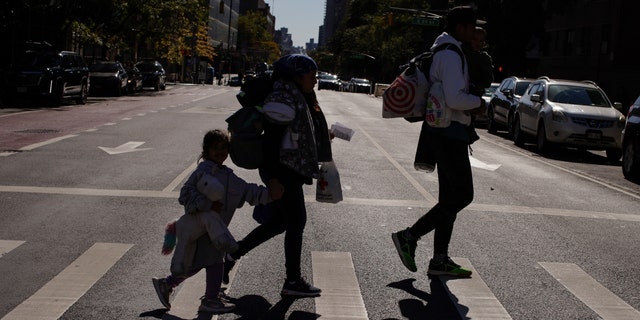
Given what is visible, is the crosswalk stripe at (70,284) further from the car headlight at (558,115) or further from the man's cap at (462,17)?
the car headlight at (558,115)

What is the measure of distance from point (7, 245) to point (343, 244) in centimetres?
295

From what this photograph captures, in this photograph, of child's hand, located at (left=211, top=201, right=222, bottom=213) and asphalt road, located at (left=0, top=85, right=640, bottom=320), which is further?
asphalt road, located at (left=0, top=85, right=640, bottom=320)

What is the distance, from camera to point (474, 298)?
6.37 meters

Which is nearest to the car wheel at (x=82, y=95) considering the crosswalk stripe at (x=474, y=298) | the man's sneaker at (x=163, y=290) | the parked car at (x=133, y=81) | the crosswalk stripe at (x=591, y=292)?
the parked car at (x=133, y=81)

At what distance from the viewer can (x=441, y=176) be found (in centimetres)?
693

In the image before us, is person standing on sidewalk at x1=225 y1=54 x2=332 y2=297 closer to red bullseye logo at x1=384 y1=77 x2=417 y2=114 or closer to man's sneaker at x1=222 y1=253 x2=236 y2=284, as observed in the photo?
man's sneaker at x1=222 y1=253 x2=236 y2=284

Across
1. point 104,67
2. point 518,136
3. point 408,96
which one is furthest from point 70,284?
point 104,67

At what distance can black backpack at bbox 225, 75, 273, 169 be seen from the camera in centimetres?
573

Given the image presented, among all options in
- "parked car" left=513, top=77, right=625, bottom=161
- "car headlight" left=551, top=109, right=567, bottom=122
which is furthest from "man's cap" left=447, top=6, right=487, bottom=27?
"car headlight" left=551, top=109, right=567, bottom=122

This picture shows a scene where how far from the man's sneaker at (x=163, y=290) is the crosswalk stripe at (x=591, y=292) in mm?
2939

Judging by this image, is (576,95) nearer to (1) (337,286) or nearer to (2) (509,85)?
(2) (509,85)

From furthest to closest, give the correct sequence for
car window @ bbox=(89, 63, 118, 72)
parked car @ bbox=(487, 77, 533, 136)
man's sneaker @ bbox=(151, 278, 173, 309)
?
car window @ bbox=(89, 63, 118, 72), parked car @ bbox=(487, 77, 533, 136), man's sneaker @ bbox=(151, 278, 173, 309)

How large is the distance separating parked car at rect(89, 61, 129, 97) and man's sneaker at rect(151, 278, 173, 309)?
1441 inches

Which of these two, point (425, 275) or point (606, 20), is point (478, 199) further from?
point (606, 20)
